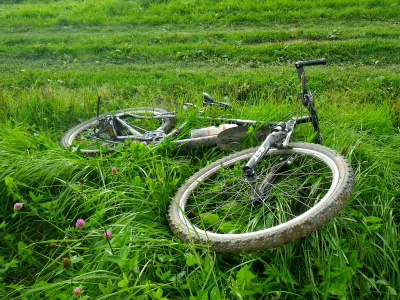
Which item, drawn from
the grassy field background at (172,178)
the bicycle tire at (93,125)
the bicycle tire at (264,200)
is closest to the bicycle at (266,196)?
the bicycle tire at (264,200)

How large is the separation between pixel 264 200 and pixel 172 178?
3.42ft

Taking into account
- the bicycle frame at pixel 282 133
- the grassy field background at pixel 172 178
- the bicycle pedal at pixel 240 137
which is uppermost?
the bicycle frame at pixel 282 133

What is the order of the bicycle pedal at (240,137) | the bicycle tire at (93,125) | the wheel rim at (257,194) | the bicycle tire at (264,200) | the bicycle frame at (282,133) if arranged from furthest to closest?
the bicycle tire at (93,125) < the bicycle pedal at (240,137) < the bicycle frame at (282,133) < the wheel rim at (257,194) < the bicycle tire at (264,200)

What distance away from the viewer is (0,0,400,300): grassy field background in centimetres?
216

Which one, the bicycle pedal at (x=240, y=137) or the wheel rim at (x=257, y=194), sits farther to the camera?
the bicycle pedal at (x=240, y=137)

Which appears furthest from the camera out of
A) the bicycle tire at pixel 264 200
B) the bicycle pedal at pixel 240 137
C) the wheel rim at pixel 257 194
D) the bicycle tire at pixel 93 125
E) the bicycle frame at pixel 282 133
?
the bicycle tire at pixel 93 125

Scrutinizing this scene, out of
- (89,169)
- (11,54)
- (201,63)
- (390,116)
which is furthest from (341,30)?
(11,54)

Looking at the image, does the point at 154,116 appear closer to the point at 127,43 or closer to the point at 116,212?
the point at 116,212

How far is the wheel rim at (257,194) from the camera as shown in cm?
250

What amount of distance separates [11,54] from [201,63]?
5.75m

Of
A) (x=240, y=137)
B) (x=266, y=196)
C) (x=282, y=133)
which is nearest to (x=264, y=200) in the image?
(x=266, y=196)

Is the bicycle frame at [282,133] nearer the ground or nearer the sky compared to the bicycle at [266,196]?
nearer the sky

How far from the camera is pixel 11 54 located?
10.1m

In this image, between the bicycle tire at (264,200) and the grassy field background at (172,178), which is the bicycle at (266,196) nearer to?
the bicycle tire at (264,200)
